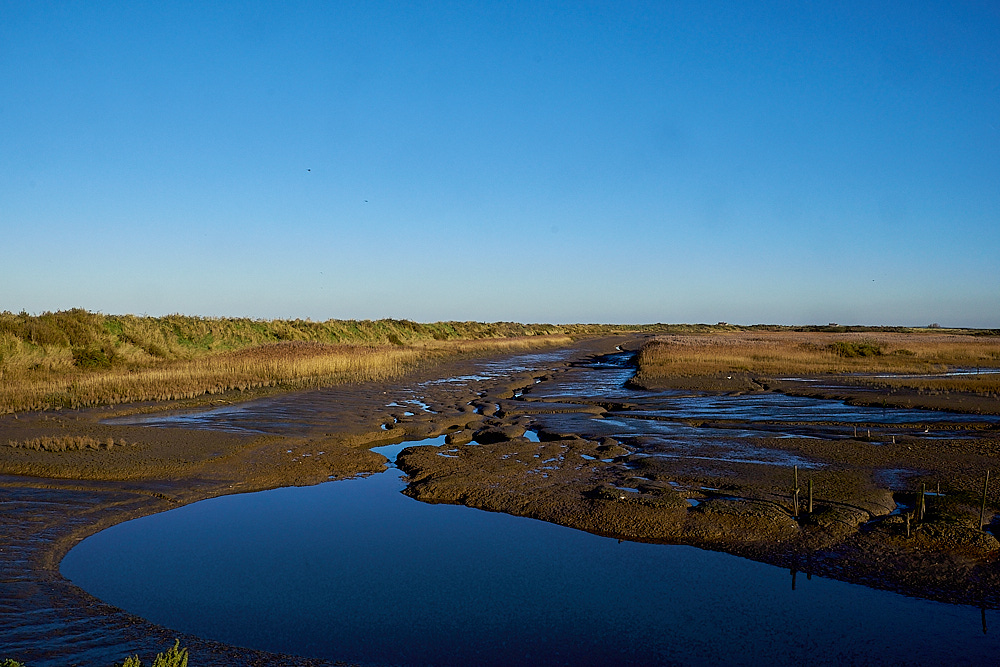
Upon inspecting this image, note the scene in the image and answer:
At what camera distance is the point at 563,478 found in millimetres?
10328

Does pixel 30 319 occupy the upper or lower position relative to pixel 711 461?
upper

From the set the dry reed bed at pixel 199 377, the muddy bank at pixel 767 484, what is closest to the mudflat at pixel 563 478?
the muddy bank at pixel 767 484

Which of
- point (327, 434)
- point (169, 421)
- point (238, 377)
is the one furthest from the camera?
point (238, 377)

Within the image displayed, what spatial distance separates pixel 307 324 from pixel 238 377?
103ft

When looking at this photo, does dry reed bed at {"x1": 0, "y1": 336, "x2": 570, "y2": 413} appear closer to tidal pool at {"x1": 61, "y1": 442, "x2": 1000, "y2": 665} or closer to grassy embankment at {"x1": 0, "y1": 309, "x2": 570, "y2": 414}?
grassy embankment at {"x1": 0, "y1": 309, "x2": 570, "y2": 414}

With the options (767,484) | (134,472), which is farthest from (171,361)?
(767,484)

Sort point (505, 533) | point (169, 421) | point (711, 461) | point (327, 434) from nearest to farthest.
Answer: point (505, 533) → point (711, 461) → point (327, 434) → point (169, 421)

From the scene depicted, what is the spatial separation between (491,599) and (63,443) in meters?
9.47

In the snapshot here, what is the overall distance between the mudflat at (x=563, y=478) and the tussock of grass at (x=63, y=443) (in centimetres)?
6

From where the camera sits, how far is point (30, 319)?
1200 inches

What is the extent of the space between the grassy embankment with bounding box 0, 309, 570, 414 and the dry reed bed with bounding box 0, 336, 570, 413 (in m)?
0.03

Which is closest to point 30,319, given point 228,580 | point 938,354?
point 228,580

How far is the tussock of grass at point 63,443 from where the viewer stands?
39.2 feet

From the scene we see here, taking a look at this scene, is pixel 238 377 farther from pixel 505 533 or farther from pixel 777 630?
pixel 777 630
